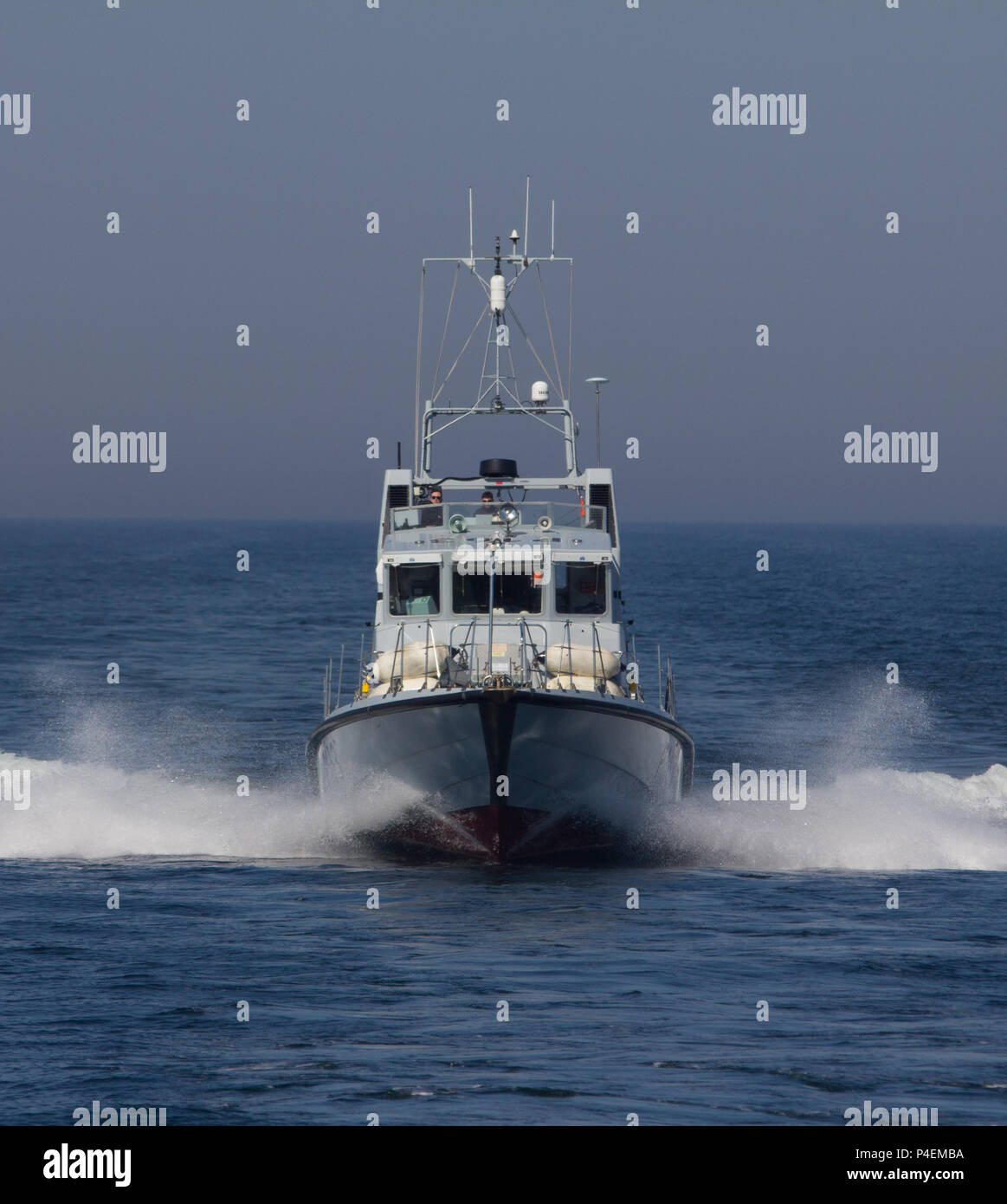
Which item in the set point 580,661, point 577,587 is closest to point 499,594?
point 577,587

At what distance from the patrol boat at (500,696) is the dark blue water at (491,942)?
2.01 ft

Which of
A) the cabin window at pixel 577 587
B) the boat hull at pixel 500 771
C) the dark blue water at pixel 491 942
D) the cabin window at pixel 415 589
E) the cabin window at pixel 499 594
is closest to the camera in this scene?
the dark blue water at pixel 491 942

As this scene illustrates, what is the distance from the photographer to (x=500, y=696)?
1549 cm

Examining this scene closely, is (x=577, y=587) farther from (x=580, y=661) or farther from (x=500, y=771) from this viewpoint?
(x=500, y=771)

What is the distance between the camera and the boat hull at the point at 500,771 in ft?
51.8

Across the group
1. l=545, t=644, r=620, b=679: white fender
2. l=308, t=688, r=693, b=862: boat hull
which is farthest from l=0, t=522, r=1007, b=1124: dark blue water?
l=545, t=644, r=620, b=679: white fender

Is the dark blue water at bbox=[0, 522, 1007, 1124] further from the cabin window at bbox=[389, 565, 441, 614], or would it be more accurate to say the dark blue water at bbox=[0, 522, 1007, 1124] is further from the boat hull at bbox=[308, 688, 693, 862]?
the cabin window at bbox=[389, 565, 441, 614]

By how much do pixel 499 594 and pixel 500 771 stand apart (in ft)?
10.1

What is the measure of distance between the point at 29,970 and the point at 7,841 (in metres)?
6.05

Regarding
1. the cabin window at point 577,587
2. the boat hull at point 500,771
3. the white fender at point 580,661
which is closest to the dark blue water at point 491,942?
the boat hull at point 500,771

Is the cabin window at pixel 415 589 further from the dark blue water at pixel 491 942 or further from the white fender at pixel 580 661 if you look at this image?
the dark blue water at pixel 491 942

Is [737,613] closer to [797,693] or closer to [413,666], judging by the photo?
[797,693]
